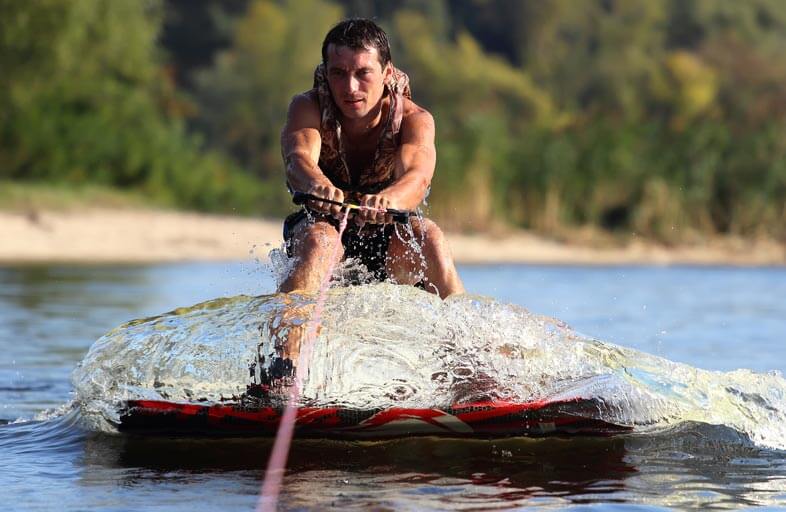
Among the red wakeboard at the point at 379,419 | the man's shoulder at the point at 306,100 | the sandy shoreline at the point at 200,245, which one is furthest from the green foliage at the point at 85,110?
the red wakeboard at the point at 379,419

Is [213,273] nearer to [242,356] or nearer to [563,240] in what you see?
[563,240]

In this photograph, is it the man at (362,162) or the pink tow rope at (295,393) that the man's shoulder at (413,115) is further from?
the pink tow rope at (295,393)

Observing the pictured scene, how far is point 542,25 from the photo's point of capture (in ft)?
190

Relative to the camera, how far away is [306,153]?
5.30 metres

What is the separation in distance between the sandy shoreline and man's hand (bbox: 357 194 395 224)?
11743 millimetres

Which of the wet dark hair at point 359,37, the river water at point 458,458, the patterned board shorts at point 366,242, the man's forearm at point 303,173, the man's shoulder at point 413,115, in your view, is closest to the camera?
the river water at point 458,458

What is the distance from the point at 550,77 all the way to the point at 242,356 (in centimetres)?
4941

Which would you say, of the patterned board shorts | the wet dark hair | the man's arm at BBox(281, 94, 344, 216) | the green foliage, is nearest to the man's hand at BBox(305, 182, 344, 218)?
the man's arm at BBox(281, 94, 344, 216)

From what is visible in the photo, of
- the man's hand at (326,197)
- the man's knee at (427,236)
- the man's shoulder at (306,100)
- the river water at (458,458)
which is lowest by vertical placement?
the river water at (458,458)

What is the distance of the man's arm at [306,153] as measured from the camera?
504 cm

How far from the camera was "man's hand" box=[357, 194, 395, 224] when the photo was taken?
4.98m

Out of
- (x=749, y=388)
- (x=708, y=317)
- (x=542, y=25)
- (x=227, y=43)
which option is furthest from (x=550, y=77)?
(x=749, y=388)

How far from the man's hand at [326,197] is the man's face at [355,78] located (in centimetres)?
47

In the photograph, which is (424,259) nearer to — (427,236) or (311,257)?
(427,236)
